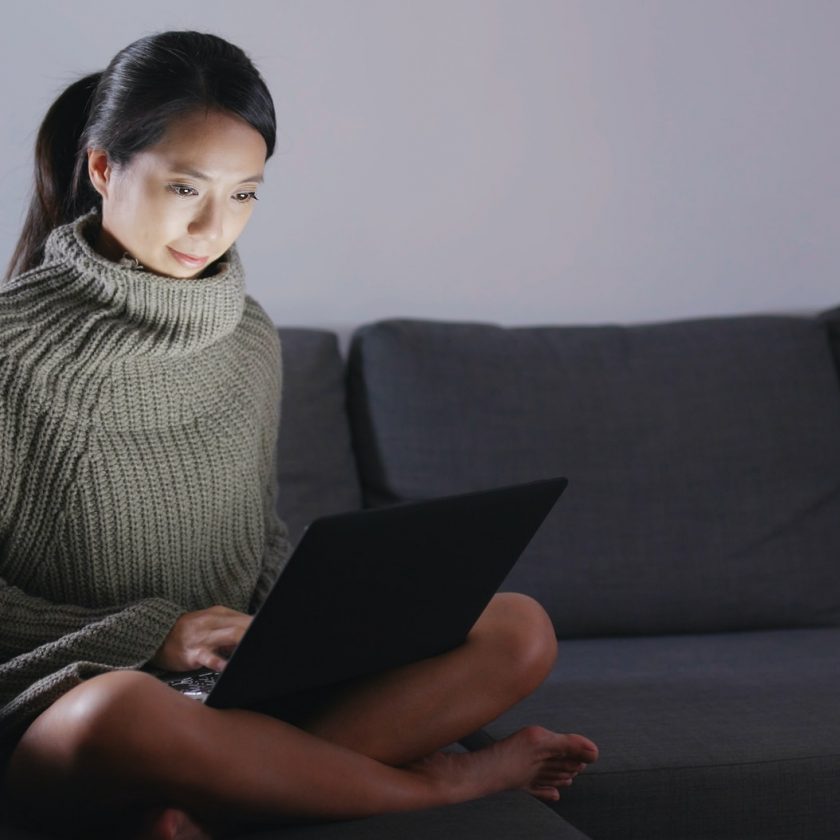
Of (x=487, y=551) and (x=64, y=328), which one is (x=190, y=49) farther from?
(x=487, y=551)

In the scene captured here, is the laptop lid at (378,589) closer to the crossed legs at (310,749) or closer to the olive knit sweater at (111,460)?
the crossed legs at (310,749)

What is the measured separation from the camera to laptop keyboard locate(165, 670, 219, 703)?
130cm

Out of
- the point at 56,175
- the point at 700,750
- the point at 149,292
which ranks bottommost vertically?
the point at 700,750

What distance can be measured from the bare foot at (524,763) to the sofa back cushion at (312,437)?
0.64m

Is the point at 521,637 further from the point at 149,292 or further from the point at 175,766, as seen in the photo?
the point at 149,292

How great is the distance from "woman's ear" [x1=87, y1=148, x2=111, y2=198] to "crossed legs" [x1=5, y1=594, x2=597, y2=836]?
609 mm

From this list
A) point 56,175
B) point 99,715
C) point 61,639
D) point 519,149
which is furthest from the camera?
point 519,149

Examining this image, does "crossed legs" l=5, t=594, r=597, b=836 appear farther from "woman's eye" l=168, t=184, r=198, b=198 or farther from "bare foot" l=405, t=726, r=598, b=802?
"woman's eye" l=168, t=184, r=198, b=198

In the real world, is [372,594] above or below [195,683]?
above

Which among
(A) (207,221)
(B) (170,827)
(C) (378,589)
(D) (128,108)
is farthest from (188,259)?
(B) (170,827)

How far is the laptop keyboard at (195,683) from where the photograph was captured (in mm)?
1298

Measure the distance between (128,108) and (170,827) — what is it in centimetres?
78

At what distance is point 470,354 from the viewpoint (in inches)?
80.0

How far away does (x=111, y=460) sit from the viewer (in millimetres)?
1434
